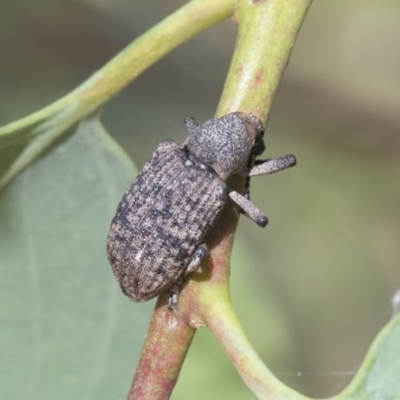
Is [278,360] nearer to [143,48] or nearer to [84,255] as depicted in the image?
[84,255]

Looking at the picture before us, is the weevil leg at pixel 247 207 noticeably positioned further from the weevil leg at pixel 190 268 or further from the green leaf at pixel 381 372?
the green leaf at pixel 381 372

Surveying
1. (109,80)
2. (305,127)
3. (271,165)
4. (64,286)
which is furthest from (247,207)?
(305,127)

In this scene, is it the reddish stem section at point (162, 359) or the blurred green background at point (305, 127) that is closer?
the reddish stem section at point (162, 359)

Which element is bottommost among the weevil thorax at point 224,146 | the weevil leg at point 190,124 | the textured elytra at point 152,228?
the textured elytra at point 152,228

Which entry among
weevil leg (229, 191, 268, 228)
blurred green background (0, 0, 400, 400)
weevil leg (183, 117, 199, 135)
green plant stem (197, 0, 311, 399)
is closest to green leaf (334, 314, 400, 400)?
green plant stem (197, 0, 311, 399)

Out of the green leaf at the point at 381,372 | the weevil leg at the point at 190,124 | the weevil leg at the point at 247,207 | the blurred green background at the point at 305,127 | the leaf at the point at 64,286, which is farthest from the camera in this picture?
the blurred green background at the point at 305,127

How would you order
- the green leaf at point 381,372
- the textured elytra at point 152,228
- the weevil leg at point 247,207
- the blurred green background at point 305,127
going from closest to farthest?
the green leaf at point 381,372, the weevil leg at point 247,207, the textured elytra at point 152,228, the blurred green background at point 305,127

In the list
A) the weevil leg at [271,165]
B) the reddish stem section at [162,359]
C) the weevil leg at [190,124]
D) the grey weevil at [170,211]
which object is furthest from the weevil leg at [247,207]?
the weevil leg at [190,124]

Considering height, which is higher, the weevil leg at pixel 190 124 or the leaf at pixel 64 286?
the weevil leg at pixel 190 124
